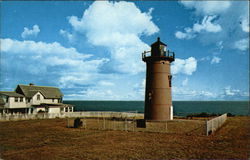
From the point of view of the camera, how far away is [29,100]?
43781mm

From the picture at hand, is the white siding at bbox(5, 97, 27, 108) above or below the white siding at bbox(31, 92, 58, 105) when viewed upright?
below

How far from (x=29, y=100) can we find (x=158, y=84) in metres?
27.7

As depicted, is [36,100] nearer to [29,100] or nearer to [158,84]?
[29,100]

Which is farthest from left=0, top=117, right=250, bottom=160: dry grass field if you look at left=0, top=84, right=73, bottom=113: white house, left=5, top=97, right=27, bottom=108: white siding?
left=0, top=84, right=73, bottom=113: white house

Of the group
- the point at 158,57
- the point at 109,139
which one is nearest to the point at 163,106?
the point at 158,57

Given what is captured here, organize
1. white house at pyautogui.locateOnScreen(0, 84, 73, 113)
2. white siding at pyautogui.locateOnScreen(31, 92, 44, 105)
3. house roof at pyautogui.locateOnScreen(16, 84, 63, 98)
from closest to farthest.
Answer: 1. white house at pyautogui.locateOnScreen(0, 84, 73, 113)
2. white siding at pyautogui.locateOnScreen(31, 92, 44, 105)
3. house roof at pyautogui.locateOnScreen(16, 84, 63, 98)

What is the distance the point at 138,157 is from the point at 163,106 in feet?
55.7

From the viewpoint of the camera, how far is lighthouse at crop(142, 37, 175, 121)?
1147 inches

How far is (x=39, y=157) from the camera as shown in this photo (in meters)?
12.9

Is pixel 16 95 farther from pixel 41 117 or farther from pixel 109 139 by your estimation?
pixel 109 139

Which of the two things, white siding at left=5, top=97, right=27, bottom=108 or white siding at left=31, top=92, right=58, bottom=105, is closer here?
white siding at left=5, top=97, right=27, bottom=108

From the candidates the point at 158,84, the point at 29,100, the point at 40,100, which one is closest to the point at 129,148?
the point at 158,84

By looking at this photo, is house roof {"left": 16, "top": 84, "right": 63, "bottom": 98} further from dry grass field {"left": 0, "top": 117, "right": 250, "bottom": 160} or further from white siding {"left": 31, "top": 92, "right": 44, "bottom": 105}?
dry grass field {"left": 0, "top": 117, "right": 250, "bottom": 160}

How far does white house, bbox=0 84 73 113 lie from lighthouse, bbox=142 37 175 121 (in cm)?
2370
